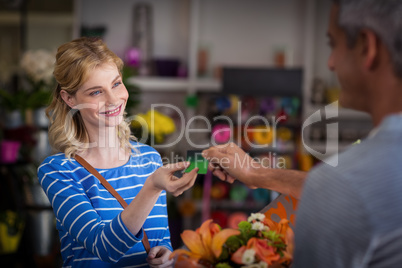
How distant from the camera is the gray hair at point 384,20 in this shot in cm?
76

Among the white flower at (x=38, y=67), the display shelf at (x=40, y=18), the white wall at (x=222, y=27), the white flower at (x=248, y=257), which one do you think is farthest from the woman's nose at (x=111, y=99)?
the white wall at (x=222, y=27)

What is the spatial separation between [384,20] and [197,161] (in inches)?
20.2

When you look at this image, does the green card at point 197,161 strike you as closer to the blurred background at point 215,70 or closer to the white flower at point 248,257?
the white flower at point 248,257

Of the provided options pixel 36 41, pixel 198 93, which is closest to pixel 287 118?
pixel 198 93

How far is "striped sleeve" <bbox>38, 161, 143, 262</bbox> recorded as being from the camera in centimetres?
112

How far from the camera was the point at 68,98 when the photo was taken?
1.28 metres

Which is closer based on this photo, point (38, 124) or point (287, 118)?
point (38, 124)

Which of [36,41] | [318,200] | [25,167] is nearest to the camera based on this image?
[318,200]

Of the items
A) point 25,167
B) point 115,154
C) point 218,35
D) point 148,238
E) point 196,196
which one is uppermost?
point 218,35

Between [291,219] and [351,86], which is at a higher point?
[351,86]

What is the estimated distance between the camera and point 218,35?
576 centimetres

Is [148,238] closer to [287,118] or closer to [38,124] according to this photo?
[38,124]

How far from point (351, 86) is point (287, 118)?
4.16m

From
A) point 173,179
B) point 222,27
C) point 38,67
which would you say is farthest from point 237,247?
point 222,27
